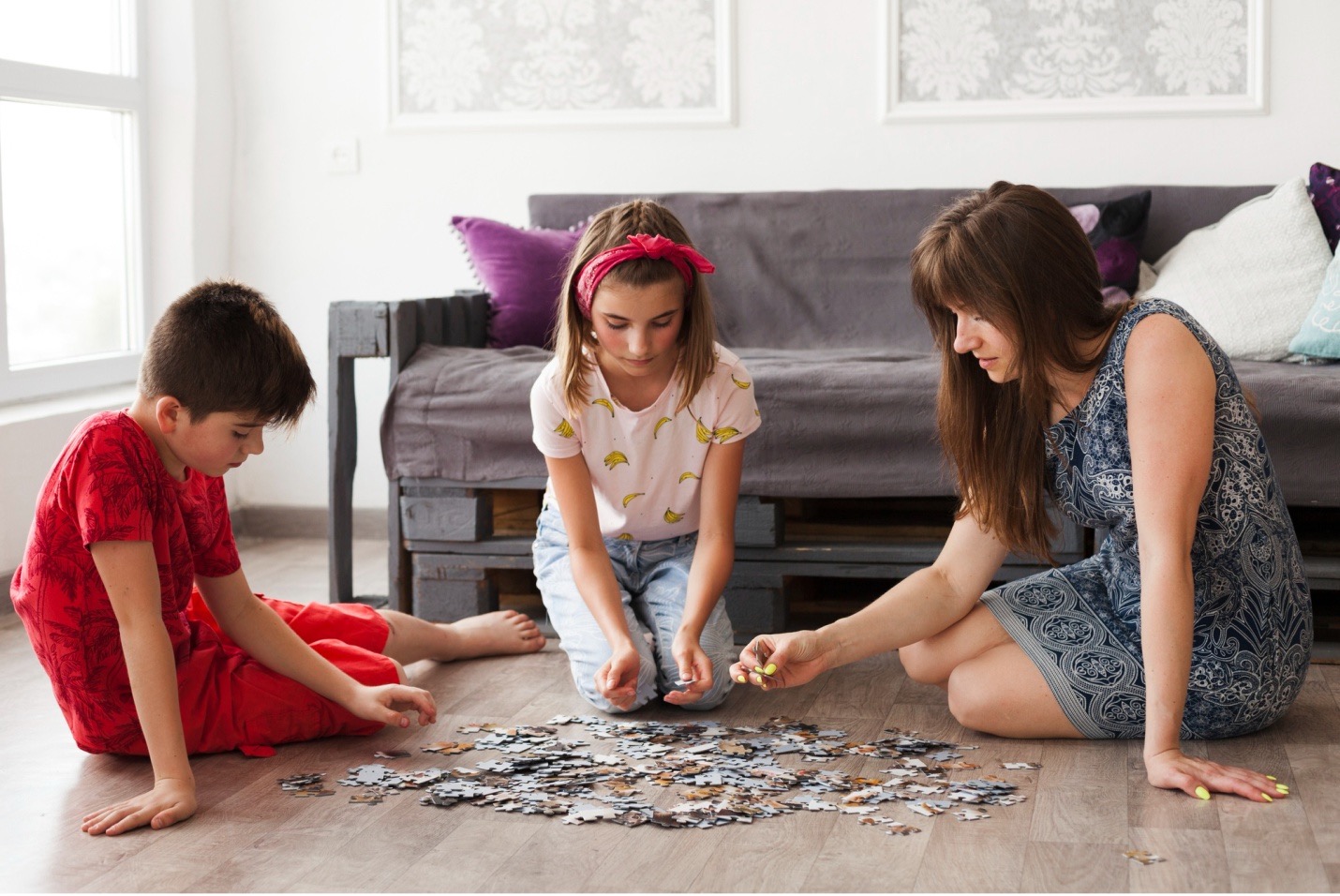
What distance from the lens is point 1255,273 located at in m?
3.12

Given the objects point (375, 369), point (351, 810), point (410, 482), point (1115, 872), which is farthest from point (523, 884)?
point (375, 369)

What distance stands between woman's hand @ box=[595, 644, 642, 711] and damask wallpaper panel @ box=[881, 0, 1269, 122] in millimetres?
1989

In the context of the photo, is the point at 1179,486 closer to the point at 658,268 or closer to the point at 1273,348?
the point at 658,268

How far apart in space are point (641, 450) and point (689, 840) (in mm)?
858

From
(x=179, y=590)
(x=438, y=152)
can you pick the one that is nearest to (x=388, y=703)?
(x=179, y=590)

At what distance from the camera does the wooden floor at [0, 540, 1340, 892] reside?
5.53 feet

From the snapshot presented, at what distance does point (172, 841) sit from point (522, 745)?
0.56 metres

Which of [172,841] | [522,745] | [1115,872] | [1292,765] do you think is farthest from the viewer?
[522,745]

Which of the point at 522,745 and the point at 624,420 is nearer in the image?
the point at 522,745

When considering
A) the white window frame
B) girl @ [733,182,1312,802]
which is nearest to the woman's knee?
girl @ [733,182,1312,802]

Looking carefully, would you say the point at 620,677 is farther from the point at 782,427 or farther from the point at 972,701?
the point at 782,427

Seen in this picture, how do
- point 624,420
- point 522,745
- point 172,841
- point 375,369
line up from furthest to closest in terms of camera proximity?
point 375,369 < point 624,420 < point 522,745 < point 172,841

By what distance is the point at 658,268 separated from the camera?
2324 mm

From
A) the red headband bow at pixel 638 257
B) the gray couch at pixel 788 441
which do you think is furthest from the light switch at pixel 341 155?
the red headband bow at pixel 638 257
